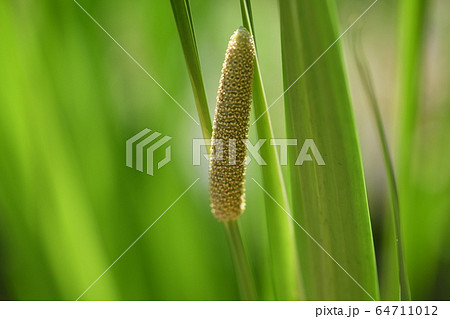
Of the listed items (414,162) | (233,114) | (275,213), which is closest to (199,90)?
(233,114)

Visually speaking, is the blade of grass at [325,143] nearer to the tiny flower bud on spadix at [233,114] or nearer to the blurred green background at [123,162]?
the tiny flower bud on spadix at [233,114]

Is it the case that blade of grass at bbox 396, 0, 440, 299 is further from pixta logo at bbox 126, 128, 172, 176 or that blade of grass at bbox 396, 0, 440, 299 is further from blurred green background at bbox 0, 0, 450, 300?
pixta logo at bbox 126, 128, 172, 176

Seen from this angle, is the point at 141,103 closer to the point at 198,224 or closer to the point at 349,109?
the point at 198,224

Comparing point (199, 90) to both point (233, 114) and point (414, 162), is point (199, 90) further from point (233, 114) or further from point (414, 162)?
point (414, 162)

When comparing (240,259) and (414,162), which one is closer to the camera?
(240,259)

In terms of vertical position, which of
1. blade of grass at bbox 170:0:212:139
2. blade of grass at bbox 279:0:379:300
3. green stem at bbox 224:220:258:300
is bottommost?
green stem at bbox 224:220:258:300

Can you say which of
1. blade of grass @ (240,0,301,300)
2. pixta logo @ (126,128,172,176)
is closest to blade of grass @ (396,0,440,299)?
blade of grass @ (240,0,301,300)
